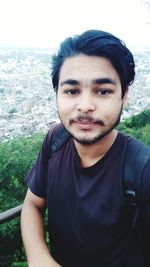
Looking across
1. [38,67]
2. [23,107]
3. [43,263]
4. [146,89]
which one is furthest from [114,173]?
[38,67]

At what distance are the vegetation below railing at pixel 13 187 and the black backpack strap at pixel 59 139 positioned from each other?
90.7 inches

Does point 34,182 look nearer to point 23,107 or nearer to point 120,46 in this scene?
point 120,46

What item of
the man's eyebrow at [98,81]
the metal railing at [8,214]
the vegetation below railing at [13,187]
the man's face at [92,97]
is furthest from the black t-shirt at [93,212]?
the vegetation below railing at [13,187]

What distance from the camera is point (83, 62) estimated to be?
4.82 feet

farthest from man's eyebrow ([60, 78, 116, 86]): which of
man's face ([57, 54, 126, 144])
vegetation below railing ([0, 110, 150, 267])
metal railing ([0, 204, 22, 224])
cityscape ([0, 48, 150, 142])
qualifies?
cityscape ([0, 48, 150, 142])

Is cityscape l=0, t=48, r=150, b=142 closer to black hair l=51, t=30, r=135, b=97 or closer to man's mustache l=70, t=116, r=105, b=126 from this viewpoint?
black hair l=51, t=30, r=135, b=97

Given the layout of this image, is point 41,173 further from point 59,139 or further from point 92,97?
point 92,97

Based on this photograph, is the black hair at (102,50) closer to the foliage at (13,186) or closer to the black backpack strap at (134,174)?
the black backpack strap at (134,174)

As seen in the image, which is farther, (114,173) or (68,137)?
(68,137)

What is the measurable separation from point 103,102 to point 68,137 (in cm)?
Answer: 29

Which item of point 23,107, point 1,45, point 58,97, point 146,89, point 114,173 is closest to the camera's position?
point 114,173

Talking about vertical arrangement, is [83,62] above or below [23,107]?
above

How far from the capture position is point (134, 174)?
1.38m

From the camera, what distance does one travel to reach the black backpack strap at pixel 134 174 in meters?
1.36
